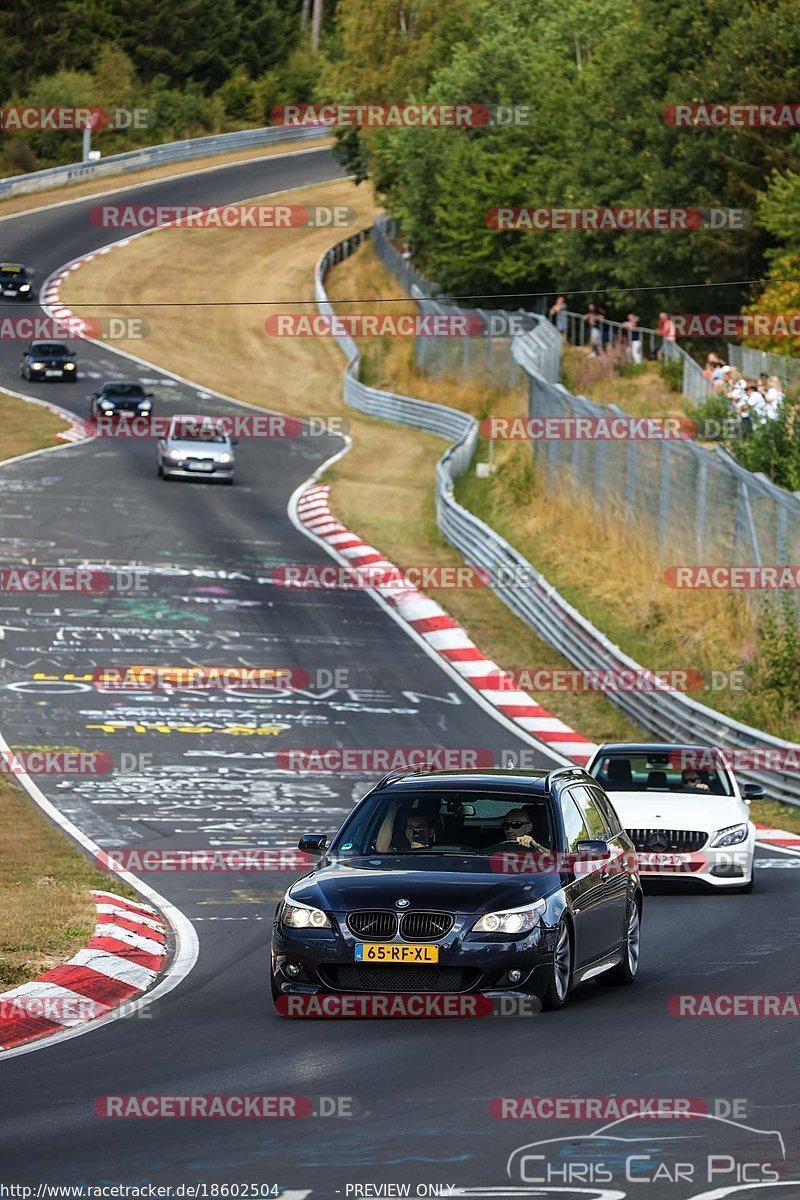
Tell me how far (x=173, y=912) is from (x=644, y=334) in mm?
39487

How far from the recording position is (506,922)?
11.2 m

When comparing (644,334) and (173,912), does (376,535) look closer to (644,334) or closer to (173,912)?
(644,334)

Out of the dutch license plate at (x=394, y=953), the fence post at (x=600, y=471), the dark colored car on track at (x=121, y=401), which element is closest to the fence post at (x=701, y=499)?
the fence post at (x=600, y=471)

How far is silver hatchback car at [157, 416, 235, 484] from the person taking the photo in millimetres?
47500

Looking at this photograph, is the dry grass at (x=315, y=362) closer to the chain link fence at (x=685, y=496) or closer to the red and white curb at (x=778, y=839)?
the chain link fence at (x=685, y=496)

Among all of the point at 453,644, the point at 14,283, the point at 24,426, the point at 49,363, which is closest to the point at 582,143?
the point at 49,363

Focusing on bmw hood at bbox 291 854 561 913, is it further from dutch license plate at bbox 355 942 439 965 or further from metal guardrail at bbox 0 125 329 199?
metal guardrail at bbox 0 125 329 199

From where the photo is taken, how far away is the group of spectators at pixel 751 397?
1291 inches

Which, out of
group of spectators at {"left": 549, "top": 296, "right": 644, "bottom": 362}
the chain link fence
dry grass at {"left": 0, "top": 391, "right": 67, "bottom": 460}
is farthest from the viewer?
dry grass at {"left": 0, "top": 391, "right": 67, "bottom": 460}

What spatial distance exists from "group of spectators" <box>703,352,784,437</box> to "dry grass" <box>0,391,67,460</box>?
20.9 m

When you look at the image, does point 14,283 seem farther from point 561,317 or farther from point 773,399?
point 773,399

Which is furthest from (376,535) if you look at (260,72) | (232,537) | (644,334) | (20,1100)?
(260,72)

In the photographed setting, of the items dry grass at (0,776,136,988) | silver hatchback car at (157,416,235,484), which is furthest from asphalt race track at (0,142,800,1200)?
silver hatchback car at (157,416,235,484)

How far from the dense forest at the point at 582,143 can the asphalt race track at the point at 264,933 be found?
12.7 metres
